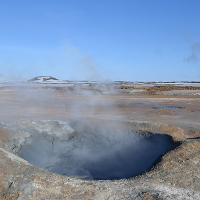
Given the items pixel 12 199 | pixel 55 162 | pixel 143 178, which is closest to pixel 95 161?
pixel 55 162

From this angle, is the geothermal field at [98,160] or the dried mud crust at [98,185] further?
the geothermal field at [98,160]

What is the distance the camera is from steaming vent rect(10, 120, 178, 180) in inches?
273

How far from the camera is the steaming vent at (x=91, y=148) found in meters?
6.93

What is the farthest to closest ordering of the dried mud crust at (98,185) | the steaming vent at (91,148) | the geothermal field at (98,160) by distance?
the steaming vent at (91,148)
the geothermal field at (98,160)
the dried mud crust at (98,185)

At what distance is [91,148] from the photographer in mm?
7992

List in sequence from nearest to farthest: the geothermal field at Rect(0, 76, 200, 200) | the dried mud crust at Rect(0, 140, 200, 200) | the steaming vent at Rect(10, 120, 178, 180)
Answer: the dried mud crust at Rect(0, 140, 200, 200) → the geothermal field at Rect(0, 76, 200, 200) → the steaming vent at Rect(10, 120, 178, 180)

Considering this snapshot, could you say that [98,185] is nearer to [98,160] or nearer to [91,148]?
[98,160]

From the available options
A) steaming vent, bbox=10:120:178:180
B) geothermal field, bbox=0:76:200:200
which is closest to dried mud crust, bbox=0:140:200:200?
geothermal field, bbox=0:76:200:200

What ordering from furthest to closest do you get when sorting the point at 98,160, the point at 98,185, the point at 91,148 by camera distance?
1. the point at 91,148
2. the point at 98,160
3. the point at 98,185

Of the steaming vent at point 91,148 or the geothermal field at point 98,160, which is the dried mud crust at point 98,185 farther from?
the steaming vent at point 91,148

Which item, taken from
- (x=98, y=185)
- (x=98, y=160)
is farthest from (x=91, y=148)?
(x=98, y=185)

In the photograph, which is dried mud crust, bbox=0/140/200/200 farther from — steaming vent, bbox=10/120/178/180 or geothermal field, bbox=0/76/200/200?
steaming vent, bbox=10/120/178/180

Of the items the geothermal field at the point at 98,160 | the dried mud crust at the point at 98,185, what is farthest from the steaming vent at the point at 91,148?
the dried mud crust at the point at 98,185

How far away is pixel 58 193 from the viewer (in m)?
4.22
